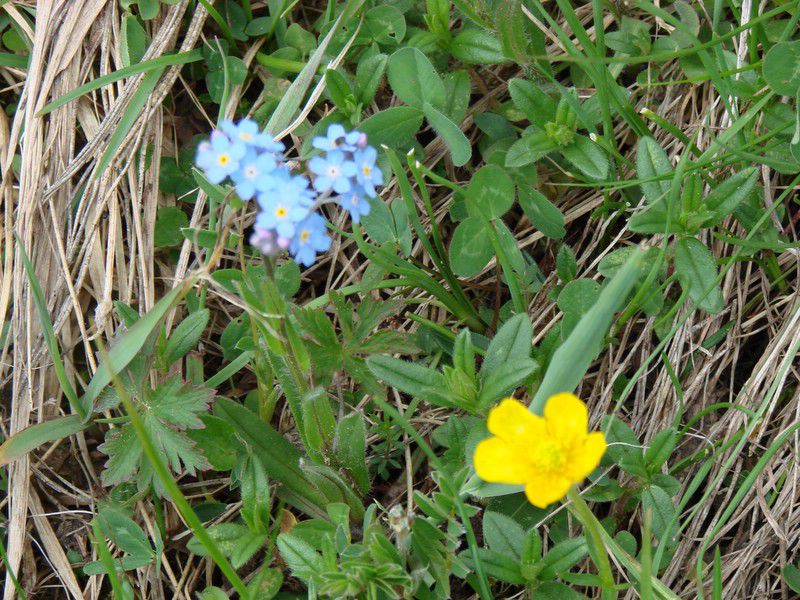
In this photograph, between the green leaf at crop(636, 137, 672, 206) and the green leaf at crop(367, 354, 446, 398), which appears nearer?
the green leaf at crop(367, 354, 446, 398)

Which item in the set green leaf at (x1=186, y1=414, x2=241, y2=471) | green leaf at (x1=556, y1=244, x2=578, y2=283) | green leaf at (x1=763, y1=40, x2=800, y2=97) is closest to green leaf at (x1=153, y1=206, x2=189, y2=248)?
green leaf at (x1=186, y1=414, x2=241, y2=471)

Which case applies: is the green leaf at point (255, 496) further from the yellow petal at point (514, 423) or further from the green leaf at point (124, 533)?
the yellow petal at point (514, 423)

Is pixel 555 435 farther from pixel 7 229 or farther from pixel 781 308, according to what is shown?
pixel 7 229

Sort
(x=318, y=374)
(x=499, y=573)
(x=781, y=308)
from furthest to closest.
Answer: (x=781, y=308) → (x=318, y=374) → (x=499, y=573)

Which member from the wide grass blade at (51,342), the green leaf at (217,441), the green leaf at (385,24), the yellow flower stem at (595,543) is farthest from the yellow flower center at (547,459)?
the green leaf at (385,24)

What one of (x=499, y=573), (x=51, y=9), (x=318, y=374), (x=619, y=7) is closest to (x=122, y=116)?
(x=51, y=9)

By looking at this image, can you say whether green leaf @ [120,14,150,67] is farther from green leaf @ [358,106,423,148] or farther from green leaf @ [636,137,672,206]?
green leaf @ [636,137,672,206]
